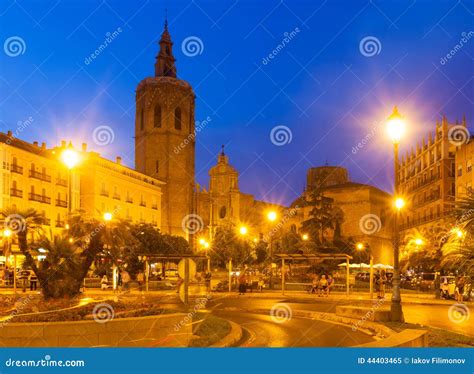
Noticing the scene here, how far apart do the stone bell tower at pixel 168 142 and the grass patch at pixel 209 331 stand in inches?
2702

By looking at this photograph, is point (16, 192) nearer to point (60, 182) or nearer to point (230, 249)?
point (60, 182)

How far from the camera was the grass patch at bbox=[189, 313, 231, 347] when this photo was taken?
37.5ft

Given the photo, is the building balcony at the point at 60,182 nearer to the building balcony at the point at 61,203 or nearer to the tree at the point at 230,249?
the building balcony at the point at 61,203

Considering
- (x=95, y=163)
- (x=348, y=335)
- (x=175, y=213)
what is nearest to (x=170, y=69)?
(x=175, y=213)

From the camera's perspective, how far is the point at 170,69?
3627 inches

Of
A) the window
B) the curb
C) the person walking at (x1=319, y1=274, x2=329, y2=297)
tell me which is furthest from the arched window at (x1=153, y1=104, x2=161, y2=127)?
the curb

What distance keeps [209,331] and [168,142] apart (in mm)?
75101

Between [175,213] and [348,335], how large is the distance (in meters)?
71.0

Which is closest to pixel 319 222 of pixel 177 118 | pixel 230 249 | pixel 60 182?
pixel 230 249

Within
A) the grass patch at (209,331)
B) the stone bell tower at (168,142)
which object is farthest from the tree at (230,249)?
the stone bell tower at (168,142)

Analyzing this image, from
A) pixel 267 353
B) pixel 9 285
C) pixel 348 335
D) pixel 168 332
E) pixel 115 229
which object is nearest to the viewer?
pixel 267 353

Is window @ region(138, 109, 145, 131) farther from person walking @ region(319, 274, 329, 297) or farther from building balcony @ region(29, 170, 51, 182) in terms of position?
person walking @ region(319, 274, 329, 297)

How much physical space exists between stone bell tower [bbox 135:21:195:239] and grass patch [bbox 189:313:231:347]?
2702 inches

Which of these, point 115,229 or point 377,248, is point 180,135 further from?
point 115,229
